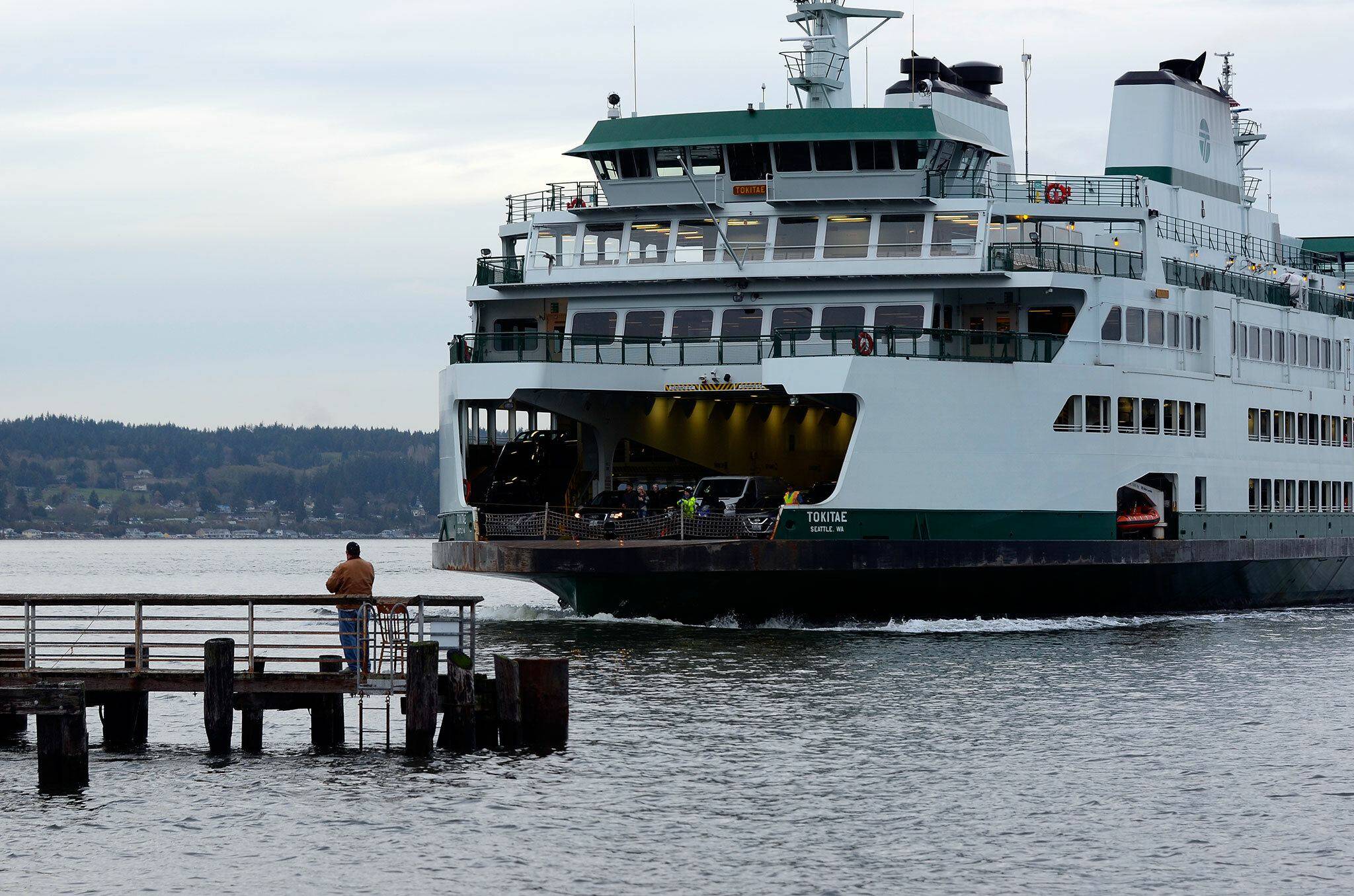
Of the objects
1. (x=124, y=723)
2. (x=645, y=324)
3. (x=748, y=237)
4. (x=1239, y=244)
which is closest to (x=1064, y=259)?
(x=748, y=237)

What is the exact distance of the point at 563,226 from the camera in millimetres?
38625

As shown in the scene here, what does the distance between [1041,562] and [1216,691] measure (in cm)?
701

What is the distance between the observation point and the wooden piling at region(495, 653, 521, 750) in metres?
23.1

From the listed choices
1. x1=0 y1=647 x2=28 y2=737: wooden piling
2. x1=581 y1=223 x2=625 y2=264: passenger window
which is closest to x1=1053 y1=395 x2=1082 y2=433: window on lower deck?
x1=581 y1=223 x2=625 y2=264: passenger window

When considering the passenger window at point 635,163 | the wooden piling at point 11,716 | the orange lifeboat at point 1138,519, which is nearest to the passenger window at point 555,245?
the passenger window at point 635,163

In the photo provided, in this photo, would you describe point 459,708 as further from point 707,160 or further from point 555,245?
point 707,160

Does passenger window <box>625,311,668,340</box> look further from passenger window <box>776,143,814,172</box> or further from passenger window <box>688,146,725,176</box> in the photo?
passenger window <box>776,143,814,172</box>

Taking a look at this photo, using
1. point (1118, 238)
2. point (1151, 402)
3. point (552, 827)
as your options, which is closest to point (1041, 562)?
point (1151, 402)

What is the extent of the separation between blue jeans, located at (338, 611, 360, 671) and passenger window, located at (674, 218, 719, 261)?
15.6m

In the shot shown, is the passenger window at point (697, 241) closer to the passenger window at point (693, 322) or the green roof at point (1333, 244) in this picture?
the passenger window at point (693, 322)

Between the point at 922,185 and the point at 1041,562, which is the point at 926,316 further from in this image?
the point at 1041,562

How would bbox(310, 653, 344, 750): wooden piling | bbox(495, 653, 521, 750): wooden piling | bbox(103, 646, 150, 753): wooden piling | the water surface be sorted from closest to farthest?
the water surface → bbox(495, 653, 521, 750): wooden piling → bbox(310, 653, 344, 750): wooden piling → bbox(103, 646, 150, 753): wooden piling

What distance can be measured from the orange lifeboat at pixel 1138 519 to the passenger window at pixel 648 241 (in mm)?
10242

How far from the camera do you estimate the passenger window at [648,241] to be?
38.1 metres
